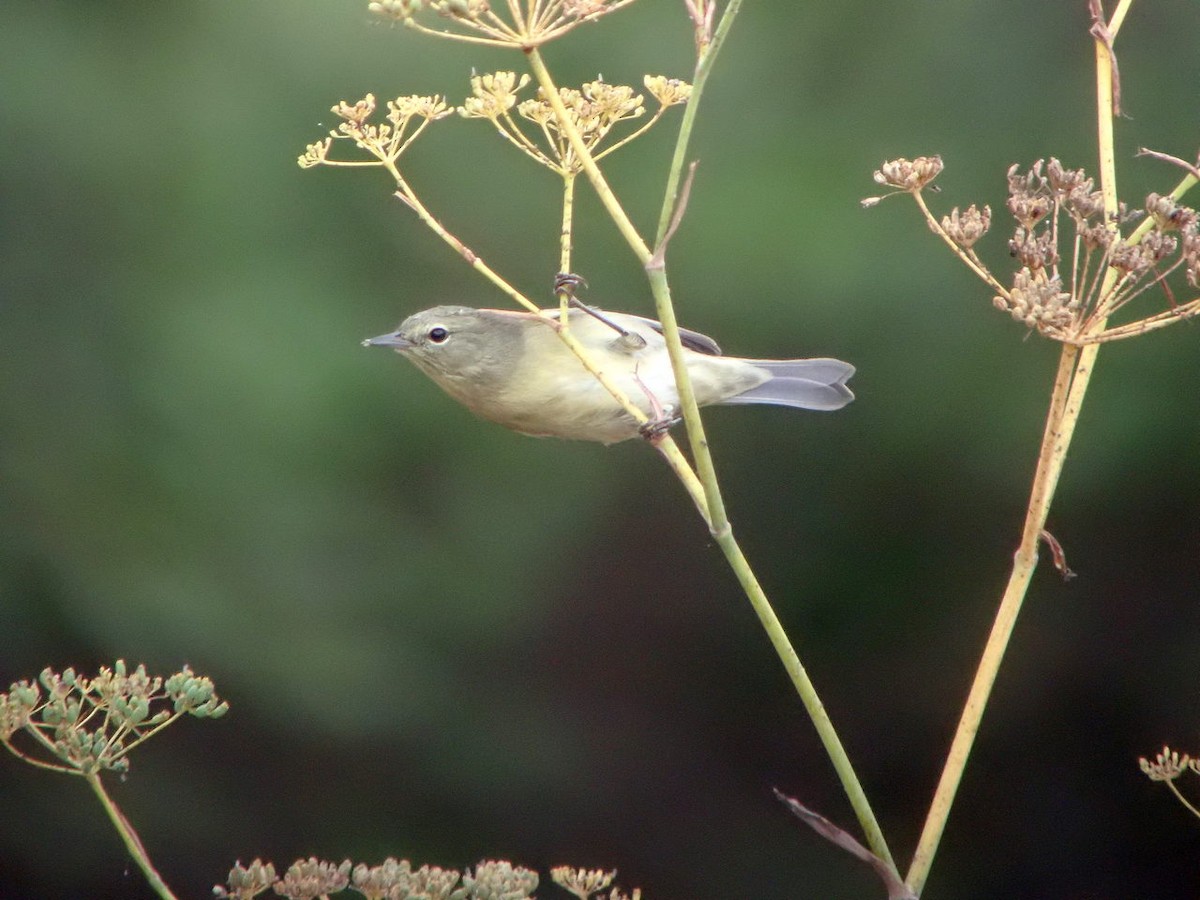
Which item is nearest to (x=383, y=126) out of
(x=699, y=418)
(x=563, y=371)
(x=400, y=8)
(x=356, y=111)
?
(x=356, y=111)

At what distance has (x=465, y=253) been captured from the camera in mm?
1642

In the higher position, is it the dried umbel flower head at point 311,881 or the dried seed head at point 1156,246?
the dried seed head at point 1156,246

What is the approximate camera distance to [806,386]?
3.55 m

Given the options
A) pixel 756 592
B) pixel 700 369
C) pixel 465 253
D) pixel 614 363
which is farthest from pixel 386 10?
pixel 700 369

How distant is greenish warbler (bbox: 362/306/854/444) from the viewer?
3.09 meters

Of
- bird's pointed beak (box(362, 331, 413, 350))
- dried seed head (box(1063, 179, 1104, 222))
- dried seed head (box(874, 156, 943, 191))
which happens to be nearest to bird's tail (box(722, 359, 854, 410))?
bird's pointed beak (box(362, 331, 413, 350))

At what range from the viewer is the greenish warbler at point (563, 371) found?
3.09 meters

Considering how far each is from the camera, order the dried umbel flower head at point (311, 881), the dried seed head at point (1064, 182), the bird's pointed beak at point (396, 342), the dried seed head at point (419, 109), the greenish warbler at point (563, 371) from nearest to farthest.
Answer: the dried umbel flower head at point (311, 881) → the dried seed head at point (1064, 182) → the dried seed head at point (419, 109) → the greenish warbler at point (563, 371) → the bird's pointed beak at point (396, 342)

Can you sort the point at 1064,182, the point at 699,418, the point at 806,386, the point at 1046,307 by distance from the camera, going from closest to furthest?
the point at 699,418 → the point at 1046,307 → the point at 1064,182 → the point at 806,386

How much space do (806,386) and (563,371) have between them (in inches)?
28.8

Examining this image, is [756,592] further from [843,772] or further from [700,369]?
[700,369]

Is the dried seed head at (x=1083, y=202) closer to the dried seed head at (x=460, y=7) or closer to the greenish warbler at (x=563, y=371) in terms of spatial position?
the dried seed head at (x=460, y=7)

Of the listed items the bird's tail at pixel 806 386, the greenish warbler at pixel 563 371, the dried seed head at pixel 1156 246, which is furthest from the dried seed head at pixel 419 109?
the bird's tail at pixel 806 386

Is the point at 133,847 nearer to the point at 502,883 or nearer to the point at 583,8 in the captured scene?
the point at 502,883
